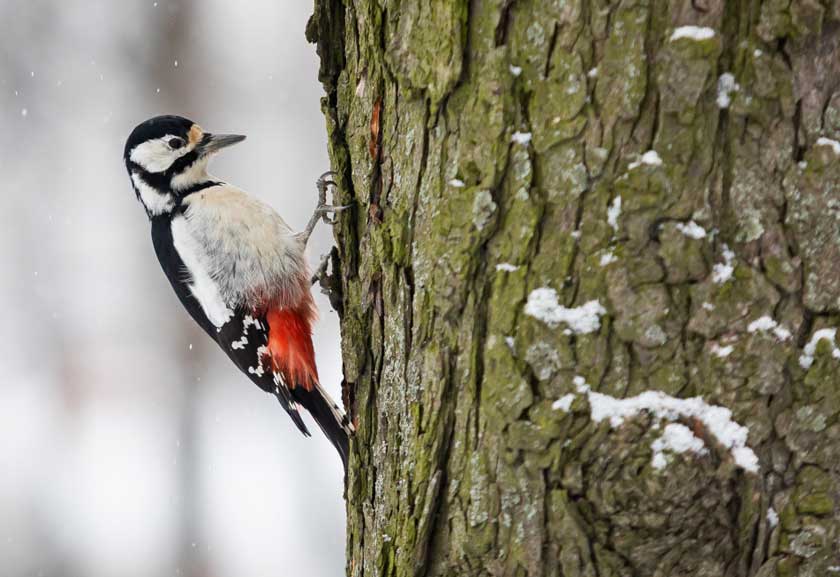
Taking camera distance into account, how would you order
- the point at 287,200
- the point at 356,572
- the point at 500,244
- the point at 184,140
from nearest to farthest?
the point at 500,244 < the point at 356,572 < the point at 184,140 < the point at 287,200

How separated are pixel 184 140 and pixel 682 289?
95.8 inches

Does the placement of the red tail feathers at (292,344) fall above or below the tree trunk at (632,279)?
above

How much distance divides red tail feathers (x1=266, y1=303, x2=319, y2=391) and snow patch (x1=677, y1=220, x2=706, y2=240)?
76.1 inches

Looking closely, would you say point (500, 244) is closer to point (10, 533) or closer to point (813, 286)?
point (813, 286)

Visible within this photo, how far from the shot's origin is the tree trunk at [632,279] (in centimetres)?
134

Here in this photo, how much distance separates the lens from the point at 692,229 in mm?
1365

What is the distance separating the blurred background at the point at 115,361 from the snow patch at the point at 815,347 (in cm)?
447

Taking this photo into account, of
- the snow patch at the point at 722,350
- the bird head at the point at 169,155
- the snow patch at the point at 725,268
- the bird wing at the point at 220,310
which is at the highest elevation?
the bird head at the point at 169,155

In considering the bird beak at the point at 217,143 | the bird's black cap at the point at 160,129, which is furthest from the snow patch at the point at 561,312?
the bird's black cap at the point at 160,129

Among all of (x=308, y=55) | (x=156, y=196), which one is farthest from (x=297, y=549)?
(x=308, y=55)

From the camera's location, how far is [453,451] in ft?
5.10

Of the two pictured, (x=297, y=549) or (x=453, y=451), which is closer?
(x=453, y=451)

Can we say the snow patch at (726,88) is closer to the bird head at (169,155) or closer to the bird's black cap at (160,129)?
the bird head at (169,155)

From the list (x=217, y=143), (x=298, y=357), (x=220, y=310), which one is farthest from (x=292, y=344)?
(x=217, y=143)
